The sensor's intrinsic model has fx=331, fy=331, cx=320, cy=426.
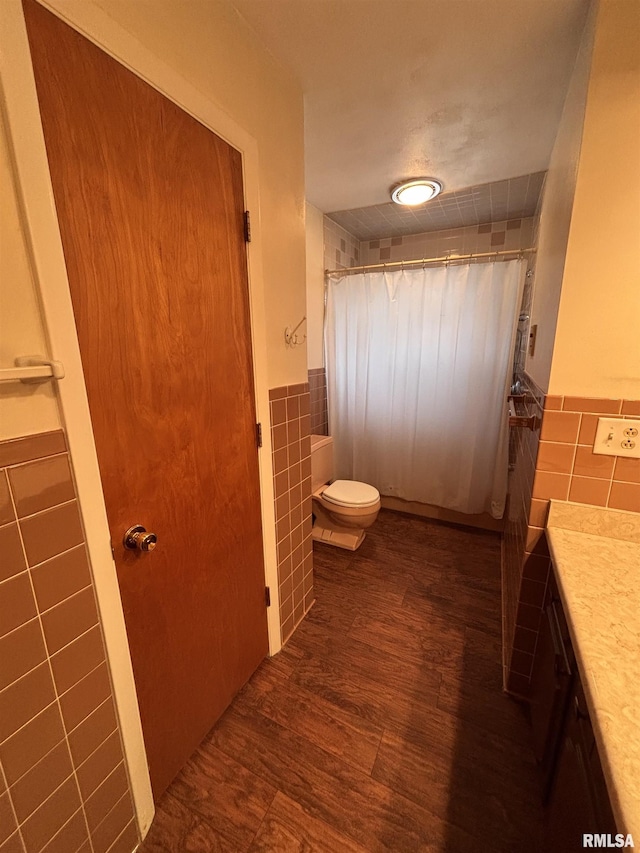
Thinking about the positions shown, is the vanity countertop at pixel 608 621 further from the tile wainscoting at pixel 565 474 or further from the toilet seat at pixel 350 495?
the toilet seat at pixel 350 495

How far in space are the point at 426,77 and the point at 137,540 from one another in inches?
75.2

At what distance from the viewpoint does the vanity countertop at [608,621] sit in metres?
0.50

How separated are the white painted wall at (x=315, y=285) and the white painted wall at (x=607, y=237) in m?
1.68

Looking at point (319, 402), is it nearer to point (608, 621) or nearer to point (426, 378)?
point (426, 378)

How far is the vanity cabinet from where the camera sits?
0.60 metres

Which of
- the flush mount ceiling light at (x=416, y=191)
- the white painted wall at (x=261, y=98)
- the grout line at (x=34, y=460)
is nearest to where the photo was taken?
the grout line at (x=34, y=460)

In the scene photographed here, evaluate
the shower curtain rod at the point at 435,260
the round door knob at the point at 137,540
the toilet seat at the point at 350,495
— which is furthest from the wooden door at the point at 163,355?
the shower curtain rod at the point at 435,260

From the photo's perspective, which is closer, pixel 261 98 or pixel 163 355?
pixel 163 355

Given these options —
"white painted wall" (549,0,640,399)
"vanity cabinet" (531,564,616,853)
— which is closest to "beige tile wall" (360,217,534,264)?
"white painted wall" (549,0,640,399)

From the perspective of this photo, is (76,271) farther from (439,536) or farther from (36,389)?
(439,536)

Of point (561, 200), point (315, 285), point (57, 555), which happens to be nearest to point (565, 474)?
point (561, 200)

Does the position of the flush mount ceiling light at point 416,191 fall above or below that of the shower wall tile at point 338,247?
above

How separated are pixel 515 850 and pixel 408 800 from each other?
0.30m

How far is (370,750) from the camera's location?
1.20 m
